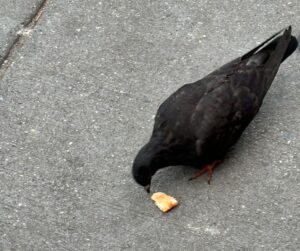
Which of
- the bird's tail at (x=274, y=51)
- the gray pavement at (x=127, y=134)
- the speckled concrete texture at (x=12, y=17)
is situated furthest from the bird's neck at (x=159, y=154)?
the speckled concrete texture at (x=12, y=17)

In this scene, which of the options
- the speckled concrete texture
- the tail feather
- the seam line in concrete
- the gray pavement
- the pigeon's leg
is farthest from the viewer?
the speckled concrete texture

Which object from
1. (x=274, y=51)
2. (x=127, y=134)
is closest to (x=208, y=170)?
(x=127, y=134)

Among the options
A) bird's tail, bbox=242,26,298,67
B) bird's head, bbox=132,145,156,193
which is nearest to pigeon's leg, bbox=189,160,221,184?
bird's head, bbox=132,145,156,193

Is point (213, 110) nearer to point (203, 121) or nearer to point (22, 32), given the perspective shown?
point (203, 121)

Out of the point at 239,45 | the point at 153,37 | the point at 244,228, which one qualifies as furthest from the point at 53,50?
the point at 244,228

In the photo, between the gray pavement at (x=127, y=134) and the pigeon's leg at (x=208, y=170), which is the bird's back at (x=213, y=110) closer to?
the pigeon's leg at (x=208, y=170)

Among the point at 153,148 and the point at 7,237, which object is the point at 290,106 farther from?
the point at 7,237

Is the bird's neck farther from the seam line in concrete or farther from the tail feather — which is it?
the seam line in concrete
